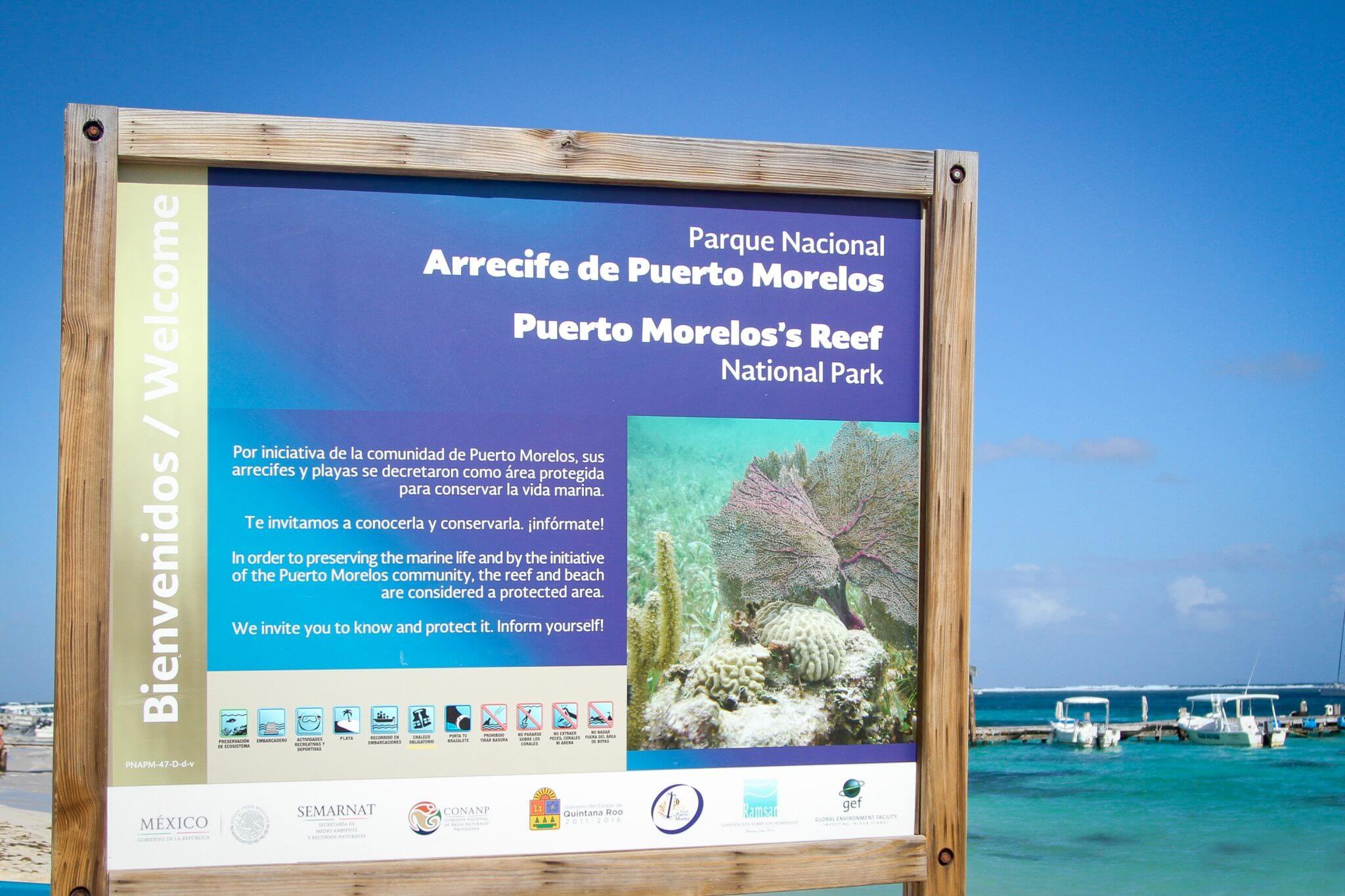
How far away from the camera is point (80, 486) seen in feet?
8.72

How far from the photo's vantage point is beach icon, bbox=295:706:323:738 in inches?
107

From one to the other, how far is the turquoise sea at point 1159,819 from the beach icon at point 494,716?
17.7 meters

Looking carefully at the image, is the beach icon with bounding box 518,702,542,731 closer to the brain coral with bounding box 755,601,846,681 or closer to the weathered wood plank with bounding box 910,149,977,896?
the brain coral with bounding box 755,601,846,681

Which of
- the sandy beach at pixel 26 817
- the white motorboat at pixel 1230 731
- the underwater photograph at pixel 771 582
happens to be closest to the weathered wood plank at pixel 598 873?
the underwater photograph at pixel 771 582

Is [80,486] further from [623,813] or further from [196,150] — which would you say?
A: [623,813]

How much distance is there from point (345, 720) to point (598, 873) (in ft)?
2.51

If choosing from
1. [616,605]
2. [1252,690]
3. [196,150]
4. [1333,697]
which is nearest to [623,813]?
[616,605]

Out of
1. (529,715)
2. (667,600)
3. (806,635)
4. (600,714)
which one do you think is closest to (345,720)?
(529,715)

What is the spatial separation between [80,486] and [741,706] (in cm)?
177

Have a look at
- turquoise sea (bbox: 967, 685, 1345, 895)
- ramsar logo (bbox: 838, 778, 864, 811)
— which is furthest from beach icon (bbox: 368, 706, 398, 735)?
turquoise sea (bbox: 967, 685, 1345, 895)

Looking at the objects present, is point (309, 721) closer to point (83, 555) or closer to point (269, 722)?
point (269, 722)

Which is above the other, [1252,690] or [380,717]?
[380,717]

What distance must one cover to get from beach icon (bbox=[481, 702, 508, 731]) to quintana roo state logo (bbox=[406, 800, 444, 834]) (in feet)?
0.79

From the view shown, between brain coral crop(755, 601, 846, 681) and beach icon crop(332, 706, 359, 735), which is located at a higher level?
brain coral crop(755, 601, 846, 681)
